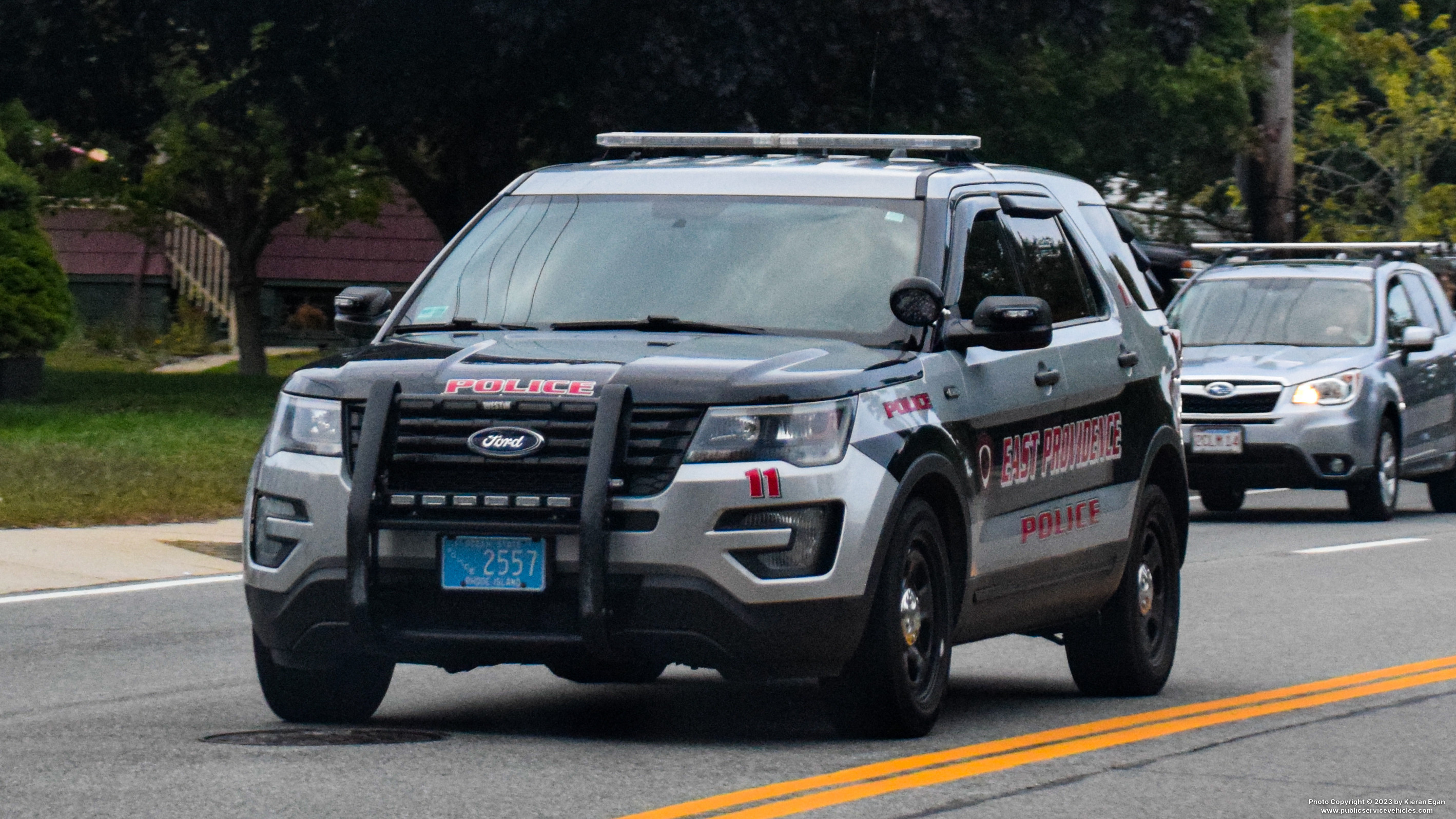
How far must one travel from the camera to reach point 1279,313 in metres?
19.5

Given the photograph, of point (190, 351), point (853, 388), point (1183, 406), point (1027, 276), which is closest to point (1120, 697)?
point (1027, 276)

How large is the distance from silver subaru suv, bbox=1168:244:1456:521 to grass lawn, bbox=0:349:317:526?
23.1 feet

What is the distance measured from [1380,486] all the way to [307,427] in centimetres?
1248

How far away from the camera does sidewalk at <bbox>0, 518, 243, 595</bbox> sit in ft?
43.3

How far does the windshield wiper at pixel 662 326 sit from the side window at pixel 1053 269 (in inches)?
55.1

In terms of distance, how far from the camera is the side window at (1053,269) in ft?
30.3

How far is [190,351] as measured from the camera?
41.6 meters

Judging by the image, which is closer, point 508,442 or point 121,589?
point 508,442

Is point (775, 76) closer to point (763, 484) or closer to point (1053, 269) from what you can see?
point (1053, 269)

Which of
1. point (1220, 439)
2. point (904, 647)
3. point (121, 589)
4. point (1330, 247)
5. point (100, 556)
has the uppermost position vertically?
point (904, 647)

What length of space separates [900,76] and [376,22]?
5.30 meters

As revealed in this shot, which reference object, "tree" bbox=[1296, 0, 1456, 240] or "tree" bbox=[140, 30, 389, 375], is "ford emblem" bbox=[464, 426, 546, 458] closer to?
"tree" bbox=[140, 30, 389, 375]

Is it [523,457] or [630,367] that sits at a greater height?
[630,367]

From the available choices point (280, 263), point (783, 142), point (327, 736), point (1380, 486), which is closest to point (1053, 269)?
point (783, 142)
